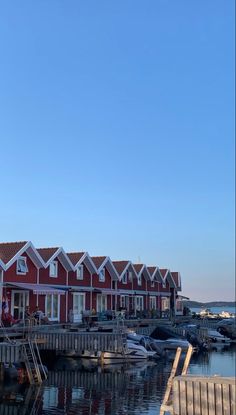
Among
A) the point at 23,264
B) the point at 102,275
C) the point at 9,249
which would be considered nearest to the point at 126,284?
the point at 102,275

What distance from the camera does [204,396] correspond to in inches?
421

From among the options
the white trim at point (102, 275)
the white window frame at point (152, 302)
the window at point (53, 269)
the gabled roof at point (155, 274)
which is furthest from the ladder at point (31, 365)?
the gabled roof at point (155, 274)

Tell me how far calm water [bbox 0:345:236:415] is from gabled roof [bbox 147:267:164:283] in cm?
2623

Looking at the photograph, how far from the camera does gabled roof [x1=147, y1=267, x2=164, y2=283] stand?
58244 millimetres

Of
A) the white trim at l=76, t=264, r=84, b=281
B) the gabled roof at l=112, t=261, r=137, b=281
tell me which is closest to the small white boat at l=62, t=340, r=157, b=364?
the white trim at l=76, t=264, r=84, b=281

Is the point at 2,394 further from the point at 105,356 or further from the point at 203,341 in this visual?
the point at 203,341

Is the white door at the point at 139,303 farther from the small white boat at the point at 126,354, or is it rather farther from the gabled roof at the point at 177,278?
the small white boat at the point at 126,354

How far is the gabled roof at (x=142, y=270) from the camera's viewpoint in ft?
182

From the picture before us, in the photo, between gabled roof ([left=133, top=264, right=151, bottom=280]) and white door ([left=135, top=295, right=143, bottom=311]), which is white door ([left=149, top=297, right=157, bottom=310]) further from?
gabled roof ([left=133, top=264, right=151, bottom=280])

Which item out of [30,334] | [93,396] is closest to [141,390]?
[93,396]

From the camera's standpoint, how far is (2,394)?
21188 millimetres

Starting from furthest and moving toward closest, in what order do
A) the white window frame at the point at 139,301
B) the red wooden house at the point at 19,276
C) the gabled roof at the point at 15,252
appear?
the white window frame at the point at 139,301, the gabled roof at the point at 15,252, the red wooden house at the point at 19,276

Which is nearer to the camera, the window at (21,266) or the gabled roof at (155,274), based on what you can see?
the window at (21,266)

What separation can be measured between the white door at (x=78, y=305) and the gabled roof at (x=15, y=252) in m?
5.94
